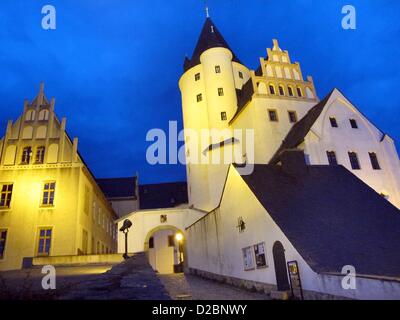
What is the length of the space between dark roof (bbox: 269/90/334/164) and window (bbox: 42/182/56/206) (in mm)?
18122

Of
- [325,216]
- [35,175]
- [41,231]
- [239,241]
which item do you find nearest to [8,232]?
[41,231]

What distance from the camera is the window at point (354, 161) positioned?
2450 cm

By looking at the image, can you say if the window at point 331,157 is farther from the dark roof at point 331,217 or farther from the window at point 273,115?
the window at point 273,115

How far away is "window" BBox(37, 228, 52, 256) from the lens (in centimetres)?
2244

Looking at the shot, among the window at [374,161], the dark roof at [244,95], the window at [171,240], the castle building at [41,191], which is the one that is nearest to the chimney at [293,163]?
the window at [374,161]

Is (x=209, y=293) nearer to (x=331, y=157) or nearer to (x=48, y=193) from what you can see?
(x=331, y=157)

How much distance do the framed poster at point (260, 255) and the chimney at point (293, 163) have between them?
208 inches

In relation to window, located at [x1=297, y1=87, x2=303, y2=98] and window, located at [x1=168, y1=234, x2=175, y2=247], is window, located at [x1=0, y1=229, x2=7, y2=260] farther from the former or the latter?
window, located at [x1=297, y1=87, x2=303, y2=98]

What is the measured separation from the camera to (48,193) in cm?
2425

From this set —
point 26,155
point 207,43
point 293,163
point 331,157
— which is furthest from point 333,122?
point 26,155

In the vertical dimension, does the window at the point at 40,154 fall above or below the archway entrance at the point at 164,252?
above

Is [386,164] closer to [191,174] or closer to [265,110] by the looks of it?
[265,110]

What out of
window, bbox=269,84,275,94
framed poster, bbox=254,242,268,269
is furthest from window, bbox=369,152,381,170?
framed poster, bbox=254,242,268,269

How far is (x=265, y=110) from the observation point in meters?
29.2
